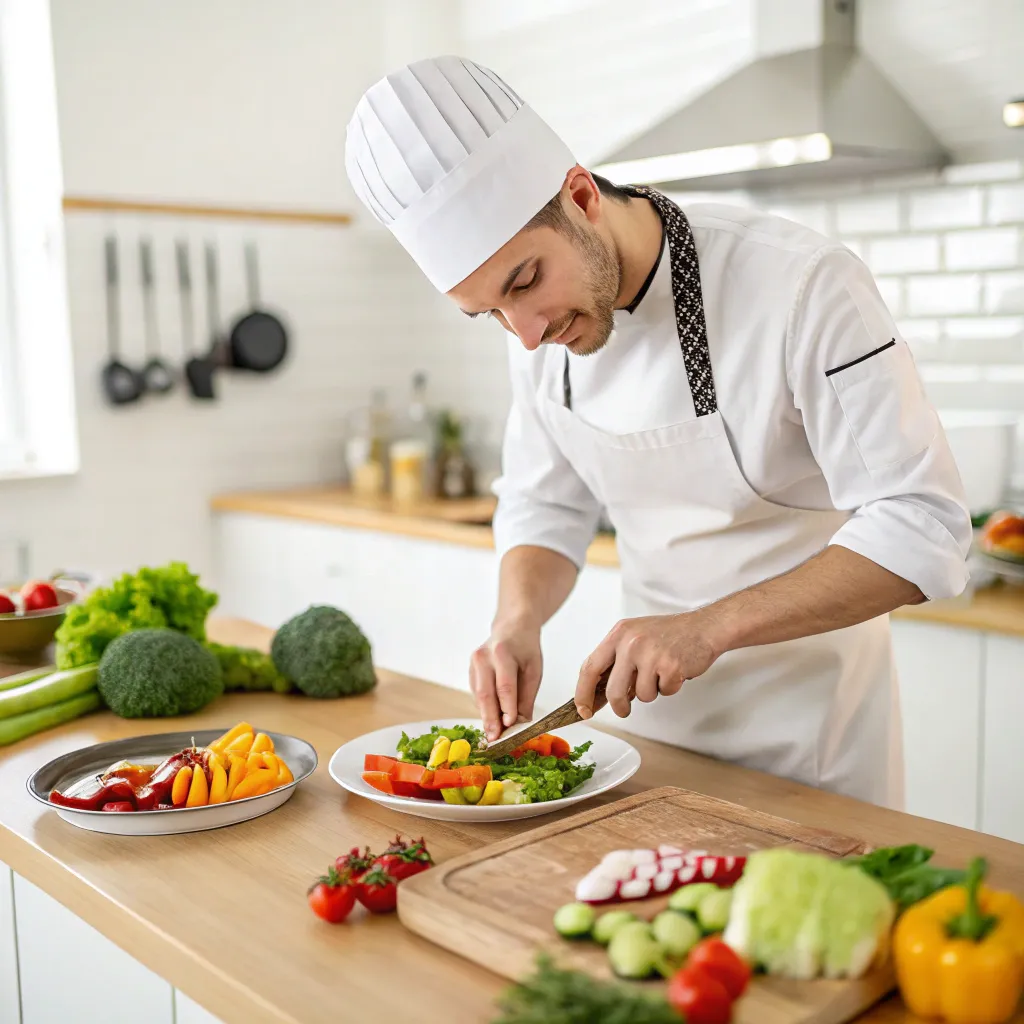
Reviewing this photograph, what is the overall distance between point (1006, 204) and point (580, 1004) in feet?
8.55

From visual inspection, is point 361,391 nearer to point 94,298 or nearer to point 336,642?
point 94,298

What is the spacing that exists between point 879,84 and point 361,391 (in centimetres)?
217

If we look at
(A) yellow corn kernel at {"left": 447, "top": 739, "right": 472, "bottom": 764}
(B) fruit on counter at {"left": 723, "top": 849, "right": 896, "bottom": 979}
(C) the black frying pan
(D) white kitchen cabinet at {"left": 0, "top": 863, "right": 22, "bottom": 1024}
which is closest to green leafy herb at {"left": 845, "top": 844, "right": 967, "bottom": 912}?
(B) fruit on counter at {"left": 723, "top": 849, "right": 896, "bottom": 979}

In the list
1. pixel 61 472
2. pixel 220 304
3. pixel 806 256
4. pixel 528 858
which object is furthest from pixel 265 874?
pixel 220 304

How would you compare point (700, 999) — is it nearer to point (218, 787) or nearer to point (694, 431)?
point (218, 787)

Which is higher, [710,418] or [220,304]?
[220,304]

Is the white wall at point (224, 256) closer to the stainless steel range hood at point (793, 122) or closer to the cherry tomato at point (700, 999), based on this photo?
the stainless steel range hood at point (793, 122)

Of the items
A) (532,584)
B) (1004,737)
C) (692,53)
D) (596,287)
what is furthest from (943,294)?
(596,287)

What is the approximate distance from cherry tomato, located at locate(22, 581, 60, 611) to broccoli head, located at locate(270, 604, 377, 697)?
54cm

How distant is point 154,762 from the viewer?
62.2 inches

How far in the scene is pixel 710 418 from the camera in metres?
1.66

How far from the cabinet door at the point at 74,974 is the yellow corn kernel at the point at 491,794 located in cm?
38

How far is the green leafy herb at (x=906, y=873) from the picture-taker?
39.7 inches

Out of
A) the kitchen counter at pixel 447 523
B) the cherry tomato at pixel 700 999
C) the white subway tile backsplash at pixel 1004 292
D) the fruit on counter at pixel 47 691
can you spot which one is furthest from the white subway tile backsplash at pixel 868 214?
the cherry tomato at pixel 700 999
